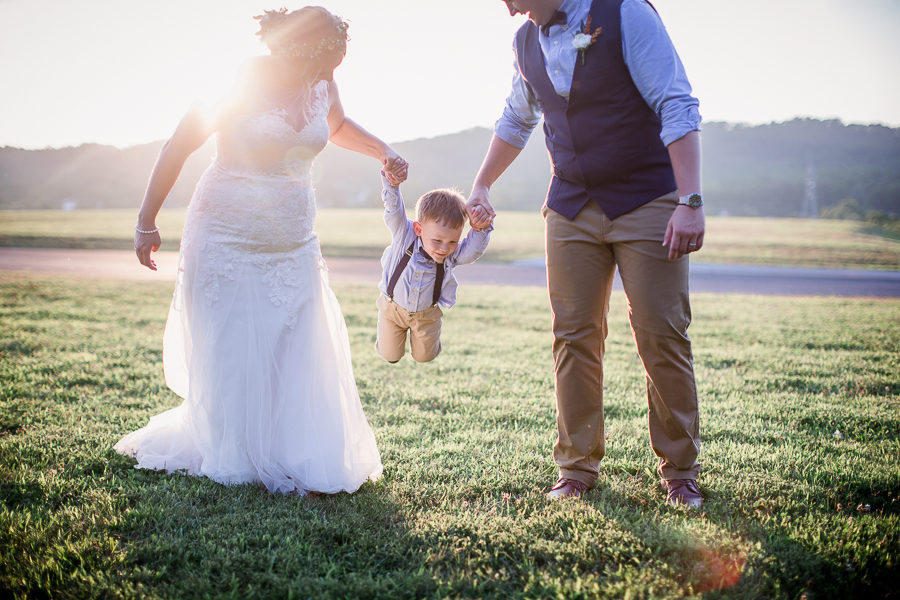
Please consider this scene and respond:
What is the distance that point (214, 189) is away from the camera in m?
3.15

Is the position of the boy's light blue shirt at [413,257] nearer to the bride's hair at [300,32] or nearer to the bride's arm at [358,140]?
the bride's arm at [358,140]

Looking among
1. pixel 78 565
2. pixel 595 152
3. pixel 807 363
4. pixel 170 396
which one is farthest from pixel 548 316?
pixel 78 565

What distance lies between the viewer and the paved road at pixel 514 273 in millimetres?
14258

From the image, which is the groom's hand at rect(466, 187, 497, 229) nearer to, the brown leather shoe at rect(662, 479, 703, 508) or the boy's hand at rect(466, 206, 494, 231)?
the boy's hand at rect(466, 206, 494, 231)

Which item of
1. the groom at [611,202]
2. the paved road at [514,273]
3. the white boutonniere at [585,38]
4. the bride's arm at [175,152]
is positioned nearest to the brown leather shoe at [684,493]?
the groom at [611,202]

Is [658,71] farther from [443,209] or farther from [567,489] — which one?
[567,489]

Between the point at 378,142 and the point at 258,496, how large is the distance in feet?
7.29

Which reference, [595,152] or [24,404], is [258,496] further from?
[24,404]

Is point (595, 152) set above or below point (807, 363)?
above

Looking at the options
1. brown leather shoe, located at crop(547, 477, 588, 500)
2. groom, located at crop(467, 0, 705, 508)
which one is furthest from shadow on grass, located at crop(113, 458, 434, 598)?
groom, located at crop(467, 0, 705, 508)

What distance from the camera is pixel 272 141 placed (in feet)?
9.91

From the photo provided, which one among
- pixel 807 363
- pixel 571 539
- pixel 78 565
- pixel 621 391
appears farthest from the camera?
pixel 807 363

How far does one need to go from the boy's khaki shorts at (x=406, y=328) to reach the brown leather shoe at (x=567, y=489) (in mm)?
1076

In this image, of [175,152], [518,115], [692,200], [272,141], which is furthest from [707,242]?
[175,152]
